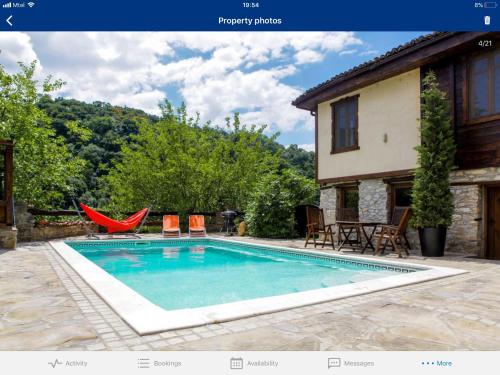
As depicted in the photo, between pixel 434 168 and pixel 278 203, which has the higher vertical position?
pixel 434 168

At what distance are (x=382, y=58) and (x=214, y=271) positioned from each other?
5.80m

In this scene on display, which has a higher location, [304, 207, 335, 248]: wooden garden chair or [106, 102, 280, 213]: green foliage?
[106, 102, 280, 213]: green foliage

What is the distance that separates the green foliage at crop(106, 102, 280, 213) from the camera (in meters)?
14.6

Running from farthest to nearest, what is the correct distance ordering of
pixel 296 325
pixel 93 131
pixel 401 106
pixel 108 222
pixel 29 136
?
pixel 93 131, pixel 108 222, pixel 29 136, pixel 401 106, pixel 296 325

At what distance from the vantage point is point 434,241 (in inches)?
265

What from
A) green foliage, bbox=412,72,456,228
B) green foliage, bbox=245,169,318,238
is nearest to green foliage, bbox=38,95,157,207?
green foliage, bbox=245,169,318,238

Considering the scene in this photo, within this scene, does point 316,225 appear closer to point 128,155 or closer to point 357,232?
point 357,232

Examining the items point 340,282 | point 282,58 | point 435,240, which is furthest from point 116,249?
point 282,58

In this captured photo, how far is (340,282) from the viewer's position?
5324 mm

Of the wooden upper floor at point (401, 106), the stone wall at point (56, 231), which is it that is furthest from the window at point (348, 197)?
the stone wall at point (56, 231)

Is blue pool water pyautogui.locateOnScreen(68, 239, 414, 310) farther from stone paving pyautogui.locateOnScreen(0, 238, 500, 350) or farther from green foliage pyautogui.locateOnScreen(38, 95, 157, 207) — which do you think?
green foliage pyautogui.locateOnScreen(38, 95, 157, 207)
